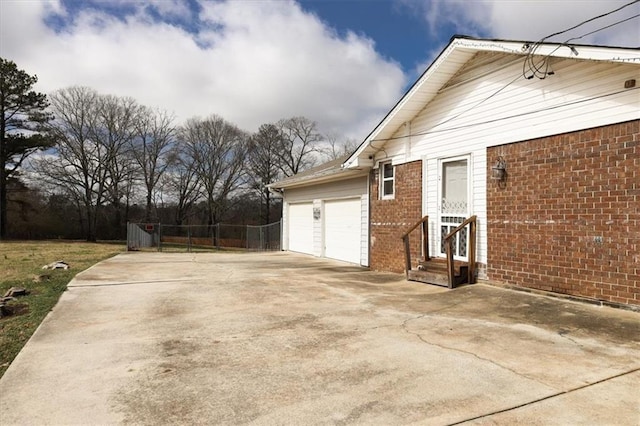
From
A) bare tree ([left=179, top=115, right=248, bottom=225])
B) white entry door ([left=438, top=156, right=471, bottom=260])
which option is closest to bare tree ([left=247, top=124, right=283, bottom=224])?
bare tree ([left=179, top=115, right=248, bottom=225])

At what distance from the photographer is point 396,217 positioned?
36.6ft

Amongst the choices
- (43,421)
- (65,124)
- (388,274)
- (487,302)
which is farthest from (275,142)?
(43,421)

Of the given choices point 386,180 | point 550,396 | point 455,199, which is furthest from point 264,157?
point 550,396

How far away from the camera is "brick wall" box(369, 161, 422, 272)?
34.0 ft

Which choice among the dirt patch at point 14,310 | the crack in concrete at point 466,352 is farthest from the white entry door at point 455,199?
the dirt patch at point 14,310

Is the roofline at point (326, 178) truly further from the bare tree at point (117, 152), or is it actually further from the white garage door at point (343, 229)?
the bare tree at point (117, 152)

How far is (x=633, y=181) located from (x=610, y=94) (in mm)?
1403

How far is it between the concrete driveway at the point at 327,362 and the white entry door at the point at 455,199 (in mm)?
2006

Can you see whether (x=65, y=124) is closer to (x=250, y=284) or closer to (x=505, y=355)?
(x=250, y=284)

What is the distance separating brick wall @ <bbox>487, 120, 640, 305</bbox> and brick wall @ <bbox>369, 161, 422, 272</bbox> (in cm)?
216

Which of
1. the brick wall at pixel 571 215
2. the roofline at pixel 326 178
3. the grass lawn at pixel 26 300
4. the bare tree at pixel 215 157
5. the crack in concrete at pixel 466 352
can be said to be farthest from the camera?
the bare tree at pixel 215 157

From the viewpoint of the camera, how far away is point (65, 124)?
37.2m

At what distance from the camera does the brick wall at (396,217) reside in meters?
10.4

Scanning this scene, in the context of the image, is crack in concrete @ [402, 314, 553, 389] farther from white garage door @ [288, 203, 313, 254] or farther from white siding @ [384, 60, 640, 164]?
white garage door @ [288, 203, 313, 254]
